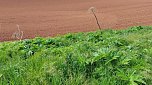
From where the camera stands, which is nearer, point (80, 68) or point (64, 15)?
point (80, 68)

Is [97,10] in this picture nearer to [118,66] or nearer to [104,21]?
[104,21]

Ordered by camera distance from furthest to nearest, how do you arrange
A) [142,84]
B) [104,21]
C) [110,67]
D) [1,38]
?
[104,21] → [1,38] → [110,67] → [142,84]

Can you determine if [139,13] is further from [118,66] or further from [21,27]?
[118,66]

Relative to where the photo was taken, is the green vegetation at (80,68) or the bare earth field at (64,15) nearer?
the green vegetation at (80,68)

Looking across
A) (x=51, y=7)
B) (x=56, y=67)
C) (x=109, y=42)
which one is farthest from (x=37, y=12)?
(x=56, y=67)

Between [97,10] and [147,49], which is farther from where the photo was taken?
[97,10]

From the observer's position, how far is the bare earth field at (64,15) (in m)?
11.8

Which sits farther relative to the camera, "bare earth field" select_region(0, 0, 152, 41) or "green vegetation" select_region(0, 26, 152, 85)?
"bare earth field" select_region(0, 0, 152, 41)

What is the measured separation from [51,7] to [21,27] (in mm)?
5198

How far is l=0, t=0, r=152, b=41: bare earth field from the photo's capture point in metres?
11.8

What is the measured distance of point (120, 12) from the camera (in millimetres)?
15047

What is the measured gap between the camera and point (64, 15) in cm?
1452

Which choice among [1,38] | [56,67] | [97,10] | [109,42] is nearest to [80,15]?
[97,10]

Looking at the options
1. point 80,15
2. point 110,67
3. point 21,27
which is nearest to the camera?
point 110,67
